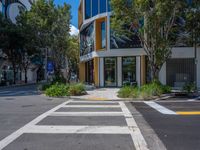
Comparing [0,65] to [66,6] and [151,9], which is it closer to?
[66,6]

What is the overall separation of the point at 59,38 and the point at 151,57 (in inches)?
476

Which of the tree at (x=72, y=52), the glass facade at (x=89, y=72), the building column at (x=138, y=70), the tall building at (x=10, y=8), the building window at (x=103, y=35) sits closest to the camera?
the building column at (x=138, y=70)

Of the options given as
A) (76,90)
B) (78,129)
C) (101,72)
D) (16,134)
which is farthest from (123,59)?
(16,134)

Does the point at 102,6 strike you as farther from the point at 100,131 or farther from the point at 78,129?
the point at 100,131

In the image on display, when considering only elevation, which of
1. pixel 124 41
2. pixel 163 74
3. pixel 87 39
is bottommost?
pixel 163 74

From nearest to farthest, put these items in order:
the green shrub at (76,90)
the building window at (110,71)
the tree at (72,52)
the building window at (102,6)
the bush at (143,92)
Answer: the bush at (143,92) < the green shrub at (76,90) < the building window at (110,71) < the building window at (102,6) < the tree at (72,52)

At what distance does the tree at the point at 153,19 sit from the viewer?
25875mm

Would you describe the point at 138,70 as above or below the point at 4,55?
below

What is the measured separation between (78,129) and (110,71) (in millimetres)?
26217

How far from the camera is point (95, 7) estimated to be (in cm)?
3941

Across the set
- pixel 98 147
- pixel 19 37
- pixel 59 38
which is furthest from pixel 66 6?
pixel 98 147

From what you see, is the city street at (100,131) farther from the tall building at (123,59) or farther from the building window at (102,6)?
the building window at (102,6)

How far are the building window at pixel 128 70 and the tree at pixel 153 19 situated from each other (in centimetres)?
906

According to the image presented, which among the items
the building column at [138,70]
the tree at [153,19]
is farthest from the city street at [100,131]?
the building column at [138,70]
